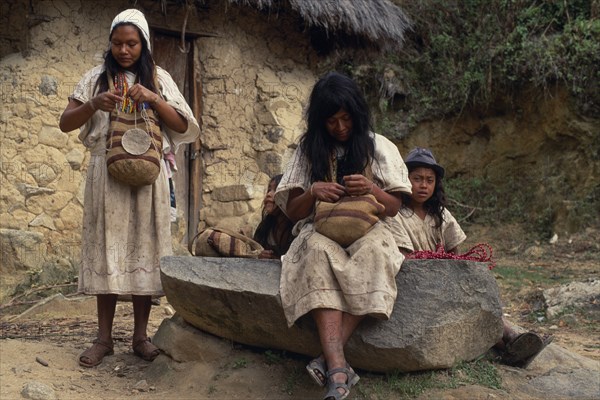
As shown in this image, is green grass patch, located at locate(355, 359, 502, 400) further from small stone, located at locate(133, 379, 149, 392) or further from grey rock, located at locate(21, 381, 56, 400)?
grey rock, located at locate(21, 381, 56, 400)

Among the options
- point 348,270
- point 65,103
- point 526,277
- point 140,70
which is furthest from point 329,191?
point 526,277

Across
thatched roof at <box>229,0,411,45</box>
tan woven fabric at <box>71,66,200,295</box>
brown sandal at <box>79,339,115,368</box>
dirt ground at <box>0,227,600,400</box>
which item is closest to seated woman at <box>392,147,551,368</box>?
dirt ground at <box>0,227,600,400</box>

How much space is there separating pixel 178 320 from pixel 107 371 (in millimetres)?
419

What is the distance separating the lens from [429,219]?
4.23m

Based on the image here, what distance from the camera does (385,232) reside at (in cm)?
361

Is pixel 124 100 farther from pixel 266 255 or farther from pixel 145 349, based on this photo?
pixel 145 349

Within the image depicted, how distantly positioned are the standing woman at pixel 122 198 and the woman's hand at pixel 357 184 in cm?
103

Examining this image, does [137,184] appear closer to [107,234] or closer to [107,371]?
[107,234]

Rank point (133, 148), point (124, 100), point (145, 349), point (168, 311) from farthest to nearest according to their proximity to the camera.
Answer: point (168, 311), point (145, 349), point (124, 100), point (133, 148)

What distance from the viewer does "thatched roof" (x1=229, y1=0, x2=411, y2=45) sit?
7.02 metres

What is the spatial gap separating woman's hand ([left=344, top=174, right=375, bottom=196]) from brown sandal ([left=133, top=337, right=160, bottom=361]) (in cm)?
135

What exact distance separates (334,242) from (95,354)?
1.35 m

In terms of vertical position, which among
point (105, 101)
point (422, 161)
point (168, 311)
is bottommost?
point (168, 311)

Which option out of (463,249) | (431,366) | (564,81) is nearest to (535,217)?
(463,249)
